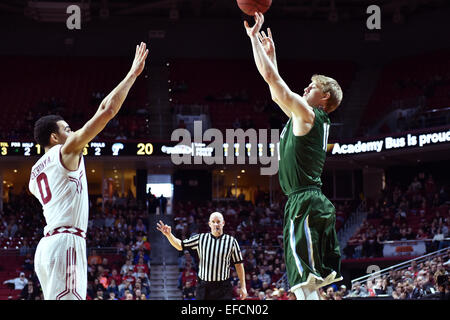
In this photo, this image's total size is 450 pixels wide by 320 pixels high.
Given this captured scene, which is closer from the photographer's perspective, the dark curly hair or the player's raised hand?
the player's raised hand

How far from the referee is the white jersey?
3.40 meters

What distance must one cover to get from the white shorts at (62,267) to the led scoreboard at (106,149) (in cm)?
1937

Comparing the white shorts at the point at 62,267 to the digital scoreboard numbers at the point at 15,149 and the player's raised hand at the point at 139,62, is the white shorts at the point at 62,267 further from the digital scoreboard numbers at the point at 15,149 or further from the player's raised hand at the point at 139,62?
the digital scoreboard numbers at the point at 15,149

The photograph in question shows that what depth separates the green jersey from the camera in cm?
544

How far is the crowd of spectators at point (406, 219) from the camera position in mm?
21970

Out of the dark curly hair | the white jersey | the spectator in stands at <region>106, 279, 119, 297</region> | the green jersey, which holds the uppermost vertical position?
the dark curly hair

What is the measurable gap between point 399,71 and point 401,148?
6.66m

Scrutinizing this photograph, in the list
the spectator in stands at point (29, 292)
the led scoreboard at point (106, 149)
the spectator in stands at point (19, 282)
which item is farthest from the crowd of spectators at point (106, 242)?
the led scoreboard at point (106, 149)

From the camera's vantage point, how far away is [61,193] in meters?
5.50

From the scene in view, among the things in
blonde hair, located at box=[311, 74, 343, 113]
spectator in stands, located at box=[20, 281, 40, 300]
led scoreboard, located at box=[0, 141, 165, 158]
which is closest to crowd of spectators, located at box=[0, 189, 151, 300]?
spectator in stands, located at box=[20, 281, 40, 300]

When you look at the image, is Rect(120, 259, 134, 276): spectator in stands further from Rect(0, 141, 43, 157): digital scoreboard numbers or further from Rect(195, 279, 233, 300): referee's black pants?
Rect(195, 279, 233, 300): referee's black pants

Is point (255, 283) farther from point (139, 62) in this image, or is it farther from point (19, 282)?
point (139, 62)

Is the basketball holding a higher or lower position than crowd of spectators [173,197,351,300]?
higher

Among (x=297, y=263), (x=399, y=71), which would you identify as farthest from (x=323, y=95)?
(x=399, y=71)
